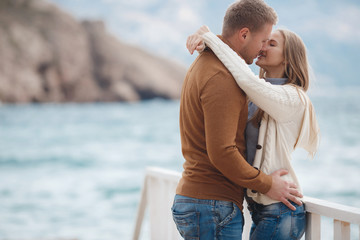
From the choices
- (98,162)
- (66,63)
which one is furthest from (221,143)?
(66,63)

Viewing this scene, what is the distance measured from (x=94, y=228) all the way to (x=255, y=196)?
7.32 meters

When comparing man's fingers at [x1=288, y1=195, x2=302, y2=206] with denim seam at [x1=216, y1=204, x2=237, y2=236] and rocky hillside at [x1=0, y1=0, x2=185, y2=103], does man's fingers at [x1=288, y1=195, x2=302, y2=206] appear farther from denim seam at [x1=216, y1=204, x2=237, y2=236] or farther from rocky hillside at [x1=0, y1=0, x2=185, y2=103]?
rocky hillside at [x1=0, y1=0, x2=185, y2=103]

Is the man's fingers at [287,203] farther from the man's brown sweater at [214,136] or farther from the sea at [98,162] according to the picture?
the sea at [98,162]

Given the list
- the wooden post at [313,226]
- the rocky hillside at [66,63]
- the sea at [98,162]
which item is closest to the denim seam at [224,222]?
the wooden post at [313,226]

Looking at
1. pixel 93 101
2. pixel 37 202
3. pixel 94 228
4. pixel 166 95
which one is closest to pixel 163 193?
pixel 94 228

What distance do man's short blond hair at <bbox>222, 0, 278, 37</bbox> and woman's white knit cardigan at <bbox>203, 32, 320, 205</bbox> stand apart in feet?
0.28

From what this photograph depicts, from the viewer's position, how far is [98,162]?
1558 centimetres

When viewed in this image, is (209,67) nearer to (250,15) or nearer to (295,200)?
(250,15)

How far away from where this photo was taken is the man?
1.39 metres

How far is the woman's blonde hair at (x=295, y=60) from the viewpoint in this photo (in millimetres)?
1656

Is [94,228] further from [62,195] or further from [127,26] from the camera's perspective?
[127,26]

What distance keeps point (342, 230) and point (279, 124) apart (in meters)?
0.45

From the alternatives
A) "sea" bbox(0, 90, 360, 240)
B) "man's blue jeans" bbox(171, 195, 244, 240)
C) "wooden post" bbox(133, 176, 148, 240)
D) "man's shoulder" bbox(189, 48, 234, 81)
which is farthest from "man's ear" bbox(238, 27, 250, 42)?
"sea" bbox(0, 90, 360, 240)

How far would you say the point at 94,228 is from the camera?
841 cm
